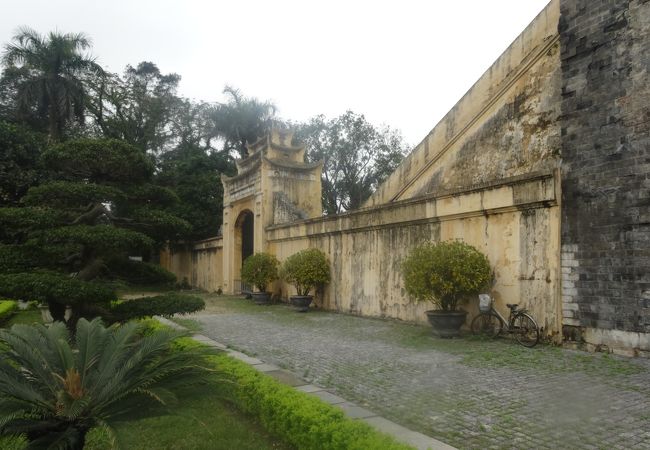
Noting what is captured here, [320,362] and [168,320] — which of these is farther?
[168,320]

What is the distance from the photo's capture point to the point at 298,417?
3.68 m

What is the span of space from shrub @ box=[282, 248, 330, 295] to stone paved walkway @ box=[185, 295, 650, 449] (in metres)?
4.04

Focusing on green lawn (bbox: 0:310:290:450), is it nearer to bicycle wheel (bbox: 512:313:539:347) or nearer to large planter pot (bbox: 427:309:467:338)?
large planter pot (bbox: 427:309:467:338)

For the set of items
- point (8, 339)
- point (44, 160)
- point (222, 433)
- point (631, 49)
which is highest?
point (631, 49)

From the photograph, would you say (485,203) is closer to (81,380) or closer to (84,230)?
(84,230)

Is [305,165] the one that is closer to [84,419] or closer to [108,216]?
[108,216]

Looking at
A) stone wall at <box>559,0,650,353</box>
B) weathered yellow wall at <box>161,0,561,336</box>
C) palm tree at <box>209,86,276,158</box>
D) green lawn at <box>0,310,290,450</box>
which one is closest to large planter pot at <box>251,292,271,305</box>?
weathered yellow wall at <box>161,0,561,336</box>

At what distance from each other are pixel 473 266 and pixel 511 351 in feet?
A: 5.39

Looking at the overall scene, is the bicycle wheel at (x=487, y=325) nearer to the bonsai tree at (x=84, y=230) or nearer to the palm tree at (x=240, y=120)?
the bonsai tree at (x=84, y=230)

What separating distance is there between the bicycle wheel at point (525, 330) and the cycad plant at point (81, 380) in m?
5.55

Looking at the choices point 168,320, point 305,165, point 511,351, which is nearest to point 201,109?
point 305,165

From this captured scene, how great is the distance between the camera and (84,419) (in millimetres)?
3195

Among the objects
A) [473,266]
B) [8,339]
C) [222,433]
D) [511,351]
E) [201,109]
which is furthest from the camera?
[201,109]

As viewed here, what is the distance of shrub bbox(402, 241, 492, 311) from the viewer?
319 inches
